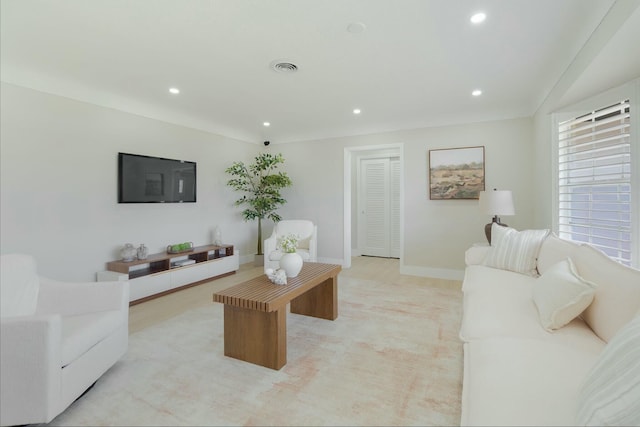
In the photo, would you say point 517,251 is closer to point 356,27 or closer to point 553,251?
point 553,251

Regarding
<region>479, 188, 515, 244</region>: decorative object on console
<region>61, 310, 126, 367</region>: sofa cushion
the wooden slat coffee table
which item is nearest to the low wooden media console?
<region>61, 310, 126, 367</region>: sofa cushion

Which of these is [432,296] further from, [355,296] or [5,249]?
[5,249]

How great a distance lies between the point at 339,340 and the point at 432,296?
169 cm

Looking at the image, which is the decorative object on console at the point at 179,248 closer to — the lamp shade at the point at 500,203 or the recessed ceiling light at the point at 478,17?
the lamp shade at the point at 500,203

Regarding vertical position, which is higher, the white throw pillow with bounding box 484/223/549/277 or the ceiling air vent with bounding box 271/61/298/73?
the ceiling air vent with bounding box 271/61/298/73

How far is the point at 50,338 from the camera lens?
150cm

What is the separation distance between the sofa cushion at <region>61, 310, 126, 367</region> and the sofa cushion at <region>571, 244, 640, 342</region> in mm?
2715

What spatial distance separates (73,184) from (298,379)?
3.16 metres

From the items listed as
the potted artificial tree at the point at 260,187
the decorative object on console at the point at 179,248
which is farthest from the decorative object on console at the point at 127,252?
the potted artificial tree at the point at 260,187

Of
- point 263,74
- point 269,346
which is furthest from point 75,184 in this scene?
point 269,346

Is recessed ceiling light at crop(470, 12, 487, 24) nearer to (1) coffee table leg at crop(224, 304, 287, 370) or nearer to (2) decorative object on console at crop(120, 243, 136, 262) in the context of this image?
(1) coffee table leg at crop(224, 304, 287, 370)

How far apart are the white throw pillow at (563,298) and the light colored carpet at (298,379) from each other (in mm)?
683

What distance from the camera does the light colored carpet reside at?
1625mm

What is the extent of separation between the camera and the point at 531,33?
221 centimetres
